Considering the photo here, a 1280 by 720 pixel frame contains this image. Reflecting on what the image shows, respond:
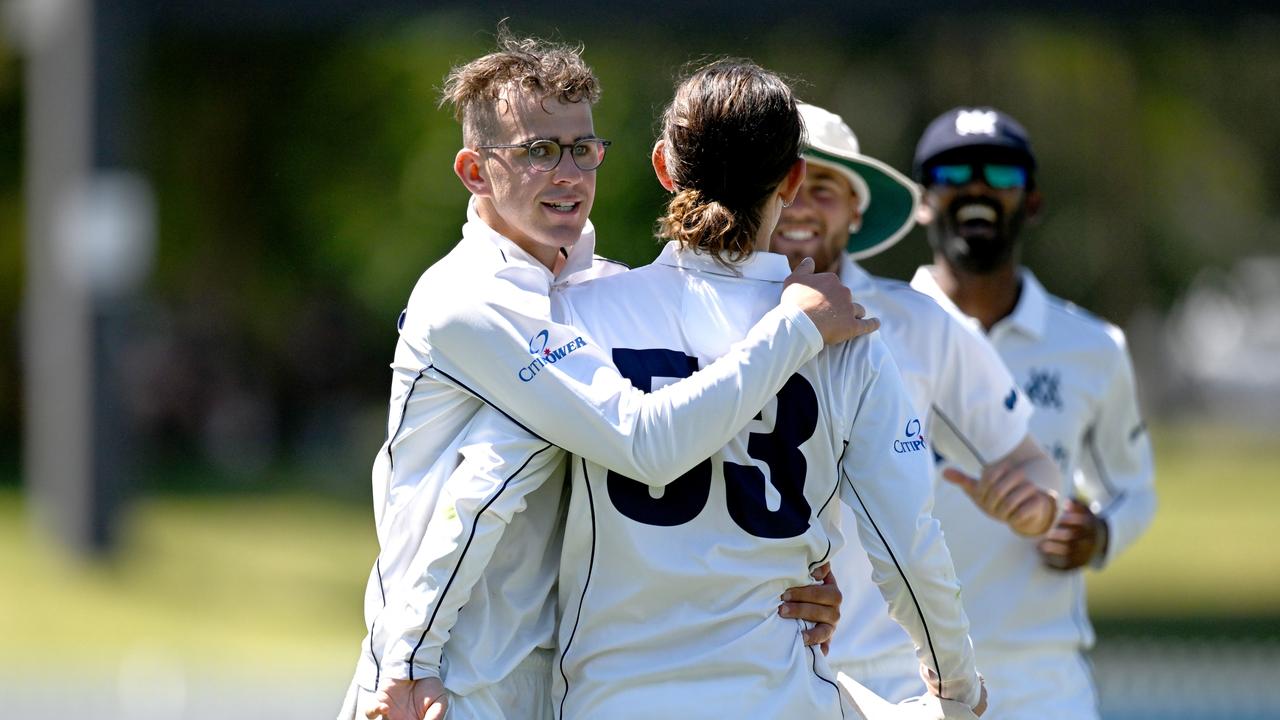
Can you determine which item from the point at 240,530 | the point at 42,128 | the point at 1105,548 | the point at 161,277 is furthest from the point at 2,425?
the point at 1105,548

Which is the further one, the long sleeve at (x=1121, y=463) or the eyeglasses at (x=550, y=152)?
the long sleeve at (x=1121, y=463)

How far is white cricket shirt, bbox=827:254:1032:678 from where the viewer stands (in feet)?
14.1

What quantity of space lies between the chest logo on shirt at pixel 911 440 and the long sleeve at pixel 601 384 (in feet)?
0.87

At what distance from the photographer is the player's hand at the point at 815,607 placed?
3.35 metres

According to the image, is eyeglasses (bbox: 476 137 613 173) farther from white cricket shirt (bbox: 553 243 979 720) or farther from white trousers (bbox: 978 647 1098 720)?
white trousers (bbox: 978 647 1098 720)

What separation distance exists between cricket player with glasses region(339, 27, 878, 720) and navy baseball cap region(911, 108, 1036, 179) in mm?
1753

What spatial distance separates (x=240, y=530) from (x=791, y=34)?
10030 millimetres

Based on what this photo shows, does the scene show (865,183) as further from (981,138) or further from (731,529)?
(731,529)

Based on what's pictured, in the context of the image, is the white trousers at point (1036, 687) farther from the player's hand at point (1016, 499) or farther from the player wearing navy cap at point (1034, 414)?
the player's hand at point (1016, 499)

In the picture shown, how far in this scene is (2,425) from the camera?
29.6 meters

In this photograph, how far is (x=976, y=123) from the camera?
5.01 meters

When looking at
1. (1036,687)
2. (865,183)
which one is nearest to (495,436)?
(865,183)

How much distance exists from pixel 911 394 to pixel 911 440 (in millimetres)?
981

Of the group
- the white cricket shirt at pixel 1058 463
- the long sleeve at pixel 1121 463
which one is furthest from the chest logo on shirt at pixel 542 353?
the long sleeve at pixel 1121 463
